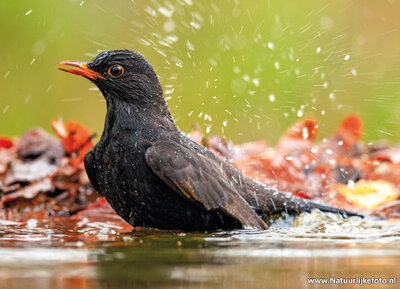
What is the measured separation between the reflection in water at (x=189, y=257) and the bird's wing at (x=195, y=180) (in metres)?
0.20

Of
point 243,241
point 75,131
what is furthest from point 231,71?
point 243,241

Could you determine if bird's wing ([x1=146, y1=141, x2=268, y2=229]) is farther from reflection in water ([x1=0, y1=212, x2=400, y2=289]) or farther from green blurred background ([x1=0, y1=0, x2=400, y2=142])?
green blurred background ([x1=0, y1=0, x2=400, y2=142])

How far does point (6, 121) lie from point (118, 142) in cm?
552

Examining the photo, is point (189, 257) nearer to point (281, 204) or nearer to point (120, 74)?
point (120, 74)

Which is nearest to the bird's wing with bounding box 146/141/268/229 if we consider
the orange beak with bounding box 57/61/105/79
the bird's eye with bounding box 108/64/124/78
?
the bird's eye with bounding box 108/64/124/78

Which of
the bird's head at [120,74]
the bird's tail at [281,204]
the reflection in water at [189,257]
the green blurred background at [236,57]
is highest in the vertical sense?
the green blurred background at [236,57]

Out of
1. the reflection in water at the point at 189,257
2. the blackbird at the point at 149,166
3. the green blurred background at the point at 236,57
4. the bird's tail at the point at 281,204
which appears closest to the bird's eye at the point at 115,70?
the blackbird at the point at 149,166

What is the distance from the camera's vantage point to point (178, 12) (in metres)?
7.26

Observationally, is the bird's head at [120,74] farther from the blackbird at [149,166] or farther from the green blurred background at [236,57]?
the green blurred background at [236,57]

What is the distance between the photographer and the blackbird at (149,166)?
14.1ft

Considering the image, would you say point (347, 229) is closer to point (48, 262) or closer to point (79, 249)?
point (79, 249)

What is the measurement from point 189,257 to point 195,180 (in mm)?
1371

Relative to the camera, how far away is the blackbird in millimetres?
4309

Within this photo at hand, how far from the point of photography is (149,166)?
14.1 feet
